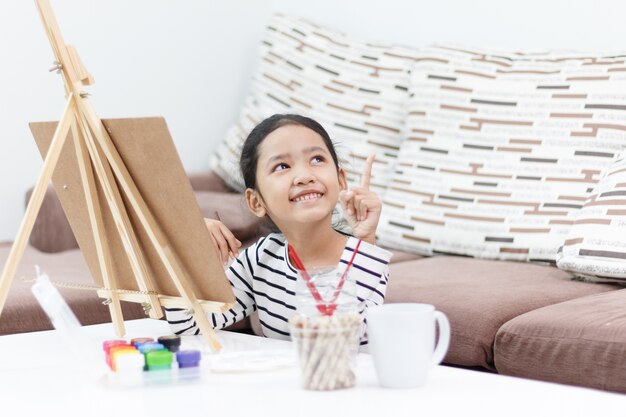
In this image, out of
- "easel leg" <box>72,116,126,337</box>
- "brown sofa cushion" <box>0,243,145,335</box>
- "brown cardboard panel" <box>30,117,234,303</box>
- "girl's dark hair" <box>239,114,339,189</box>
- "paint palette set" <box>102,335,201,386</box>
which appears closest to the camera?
"paint palette set" <box>102,335,201,386</box>

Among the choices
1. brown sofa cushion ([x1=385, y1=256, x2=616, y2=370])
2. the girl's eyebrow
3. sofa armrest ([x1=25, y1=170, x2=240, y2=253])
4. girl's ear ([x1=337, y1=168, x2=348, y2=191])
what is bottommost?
brown sofa cushion ([x1=385, y1=256, x2=616, y2=370])

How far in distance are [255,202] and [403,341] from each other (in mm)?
672

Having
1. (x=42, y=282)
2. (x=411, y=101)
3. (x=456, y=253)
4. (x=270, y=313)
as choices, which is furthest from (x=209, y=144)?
(x=42, y=282)

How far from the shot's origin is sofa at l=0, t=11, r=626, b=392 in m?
1.66

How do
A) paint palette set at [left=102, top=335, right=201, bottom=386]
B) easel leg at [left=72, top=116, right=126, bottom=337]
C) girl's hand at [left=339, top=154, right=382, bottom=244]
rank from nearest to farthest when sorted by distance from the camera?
paint palette set at [left=102, top=335, right=201, bottom=386] → easel leg at [left=72, top=116, right=126, bottom=337] → girl's hand at [left=339, top=154, right=382, bottom=244]

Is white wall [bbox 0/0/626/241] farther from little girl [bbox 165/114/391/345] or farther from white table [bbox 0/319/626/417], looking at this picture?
white table [bbox 0/319/626/417]

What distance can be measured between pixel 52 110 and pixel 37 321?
1.20 metres

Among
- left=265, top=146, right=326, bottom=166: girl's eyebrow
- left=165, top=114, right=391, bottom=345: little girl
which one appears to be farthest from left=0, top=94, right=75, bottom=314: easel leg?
left=265, top=146, right=326, bottom=166: girl's eyebrow

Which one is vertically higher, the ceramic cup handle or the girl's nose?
the girl's nose

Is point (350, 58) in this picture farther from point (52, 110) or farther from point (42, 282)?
point (42, 282)

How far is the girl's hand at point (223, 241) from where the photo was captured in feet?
5.14

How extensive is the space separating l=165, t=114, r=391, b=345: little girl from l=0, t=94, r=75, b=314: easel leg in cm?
25

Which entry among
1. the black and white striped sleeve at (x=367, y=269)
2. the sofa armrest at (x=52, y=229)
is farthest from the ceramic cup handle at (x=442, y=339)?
the sofa armrest at (x=52, y=229)

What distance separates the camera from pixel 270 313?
160 centimetres
